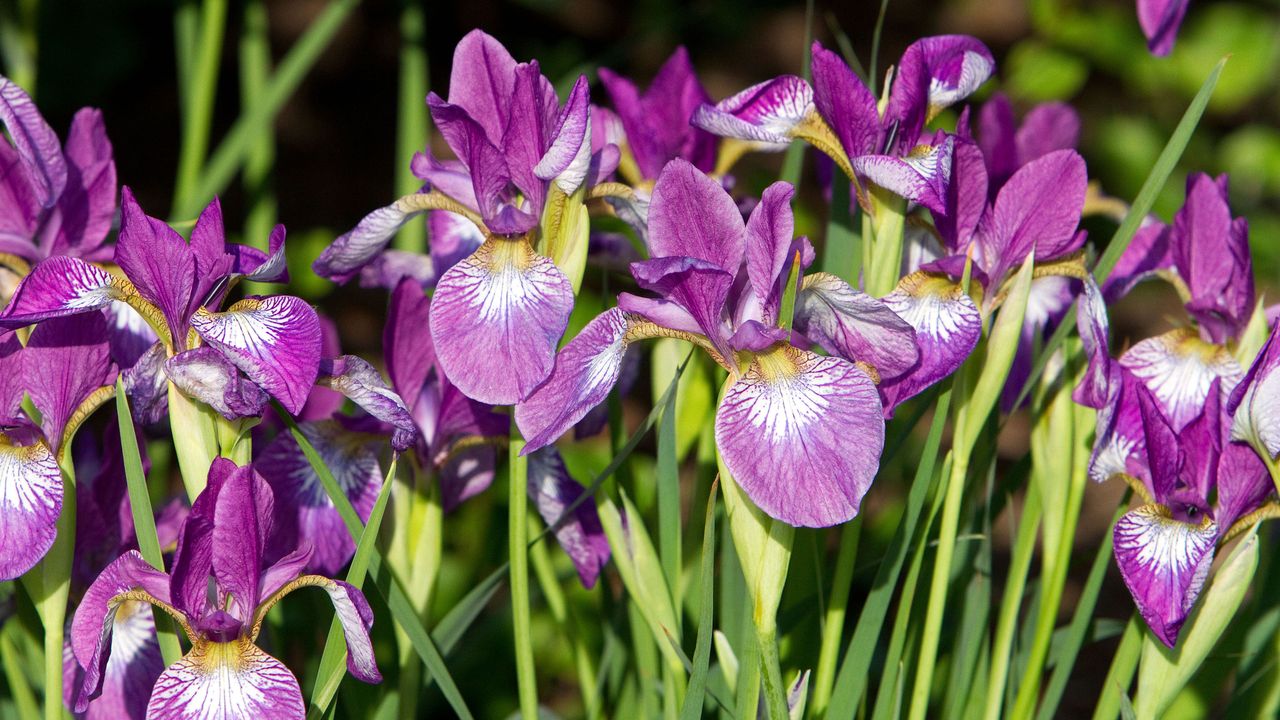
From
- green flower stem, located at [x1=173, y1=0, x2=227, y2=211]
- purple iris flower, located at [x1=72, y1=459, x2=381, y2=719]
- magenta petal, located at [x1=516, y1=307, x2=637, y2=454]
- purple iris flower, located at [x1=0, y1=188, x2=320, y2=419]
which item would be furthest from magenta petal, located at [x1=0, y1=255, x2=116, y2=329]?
green flower stem, located at [x1=173, y1=0, x2=227, y2=211]

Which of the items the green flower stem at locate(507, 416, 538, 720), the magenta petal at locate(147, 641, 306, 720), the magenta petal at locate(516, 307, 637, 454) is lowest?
the magenta petal at locate(147, 641, 306, 720)

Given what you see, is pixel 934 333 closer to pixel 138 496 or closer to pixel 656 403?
pixel 656 403

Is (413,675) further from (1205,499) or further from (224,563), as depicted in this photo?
(1205,499)

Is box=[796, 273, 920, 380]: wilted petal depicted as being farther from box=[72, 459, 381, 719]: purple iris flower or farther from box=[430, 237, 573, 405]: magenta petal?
box=[72, 459, 381, 719]: purple iris flower

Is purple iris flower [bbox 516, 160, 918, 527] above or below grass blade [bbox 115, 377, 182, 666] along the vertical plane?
above

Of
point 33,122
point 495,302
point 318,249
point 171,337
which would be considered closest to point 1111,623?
point 495,302

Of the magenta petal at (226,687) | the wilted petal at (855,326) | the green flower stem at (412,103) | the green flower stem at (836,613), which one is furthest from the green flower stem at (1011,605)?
the green flower stem at (412,103)
